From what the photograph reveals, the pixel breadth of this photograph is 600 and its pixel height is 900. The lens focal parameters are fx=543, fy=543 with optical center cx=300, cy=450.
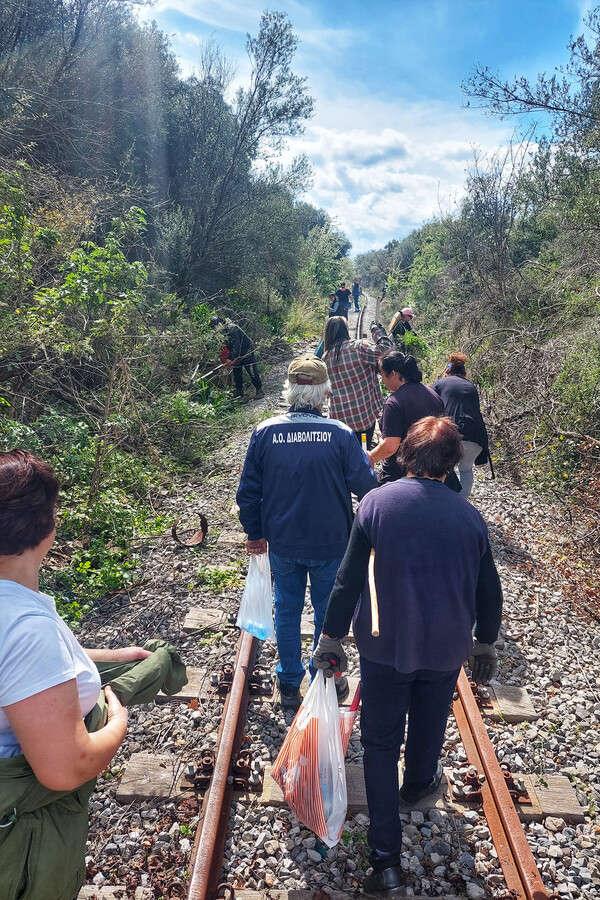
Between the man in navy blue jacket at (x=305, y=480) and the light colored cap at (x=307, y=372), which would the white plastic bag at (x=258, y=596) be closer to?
the man in navy blue jacket at (x=305, y=480)

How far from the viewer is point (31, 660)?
1432mm

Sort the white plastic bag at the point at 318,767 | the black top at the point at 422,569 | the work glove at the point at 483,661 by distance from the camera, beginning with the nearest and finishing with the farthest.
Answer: the black top at the point at 422,569, the white plastic bag at the point at 318,767, the work glove at the point at 483,661

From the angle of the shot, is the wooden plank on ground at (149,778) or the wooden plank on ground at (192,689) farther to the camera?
the wooden plank on ground at (192,689)

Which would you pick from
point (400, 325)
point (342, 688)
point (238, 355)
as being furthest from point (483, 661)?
point (400, 325)

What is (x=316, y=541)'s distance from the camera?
3252 millimetres

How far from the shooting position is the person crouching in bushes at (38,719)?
143 cm

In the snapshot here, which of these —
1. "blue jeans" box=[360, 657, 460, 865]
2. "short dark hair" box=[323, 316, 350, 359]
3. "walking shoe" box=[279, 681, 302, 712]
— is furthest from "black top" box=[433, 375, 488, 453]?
"blue jeans" box=[360, 657, 460, 865]

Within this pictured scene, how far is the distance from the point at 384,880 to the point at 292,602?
1497 mm

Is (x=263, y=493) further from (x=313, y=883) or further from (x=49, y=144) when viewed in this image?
(x=49, y=144)

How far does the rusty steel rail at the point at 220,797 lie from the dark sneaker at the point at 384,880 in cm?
70

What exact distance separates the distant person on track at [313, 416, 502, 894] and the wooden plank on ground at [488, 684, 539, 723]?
1.10 m

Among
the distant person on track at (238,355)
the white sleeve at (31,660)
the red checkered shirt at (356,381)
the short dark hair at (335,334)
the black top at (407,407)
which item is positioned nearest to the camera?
the white sleeve at (31,660)

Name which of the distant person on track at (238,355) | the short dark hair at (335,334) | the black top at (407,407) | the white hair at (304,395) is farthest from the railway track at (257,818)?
the distant person on track at (238,355)

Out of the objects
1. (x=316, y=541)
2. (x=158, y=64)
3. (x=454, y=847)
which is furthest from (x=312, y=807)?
(x=158, y=64)
